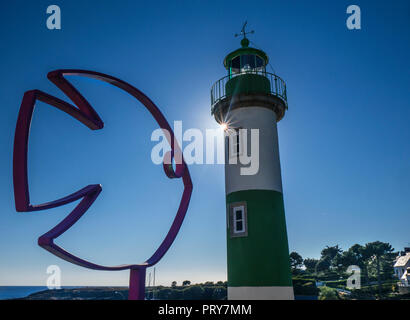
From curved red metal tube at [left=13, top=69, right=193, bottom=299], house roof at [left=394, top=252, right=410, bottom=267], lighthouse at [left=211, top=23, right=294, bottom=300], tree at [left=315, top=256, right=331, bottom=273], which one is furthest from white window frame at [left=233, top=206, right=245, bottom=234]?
tree at [left=315, top=256, right=331, bottom=273]

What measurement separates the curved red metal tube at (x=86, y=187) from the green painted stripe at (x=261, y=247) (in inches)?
175

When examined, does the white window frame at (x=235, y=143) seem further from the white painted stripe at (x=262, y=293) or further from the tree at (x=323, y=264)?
the tree at (x=323, y=264)

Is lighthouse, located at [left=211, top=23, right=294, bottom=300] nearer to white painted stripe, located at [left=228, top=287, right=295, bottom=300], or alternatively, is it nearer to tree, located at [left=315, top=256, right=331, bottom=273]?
white painted stripe, located at [left=228, top=287, right=295, bottom=300]

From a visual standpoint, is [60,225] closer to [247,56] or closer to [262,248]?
[262,248]

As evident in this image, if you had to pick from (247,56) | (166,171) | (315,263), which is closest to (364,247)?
(315,263)

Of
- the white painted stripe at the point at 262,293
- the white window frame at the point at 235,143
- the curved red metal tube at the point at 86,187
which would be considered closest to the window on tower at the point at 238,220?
the white painted stripe at the point at 262,293

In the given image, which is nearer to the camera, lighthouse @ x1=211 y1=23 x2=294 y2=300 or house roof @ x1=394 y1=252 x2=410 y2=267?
lighthouse @ x1=211 y1=23 x2=294 y2=300

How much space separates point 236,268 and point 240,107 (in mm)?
7876

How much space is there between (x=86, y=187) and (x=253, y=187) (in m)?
8.26

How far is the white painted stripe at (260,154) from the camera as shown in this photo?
1500 cm

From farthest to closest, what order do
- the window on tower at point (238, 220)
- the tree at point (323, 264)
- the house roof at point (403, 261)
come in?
the tree at point (323, 264), the house roof at point (403, 261), the window on tower at point (238, 220)

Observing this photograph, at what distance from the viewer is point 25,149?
23.9ft

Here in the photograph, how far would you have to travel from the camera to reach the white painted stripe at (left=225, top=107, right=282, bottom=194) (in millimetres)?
15000
